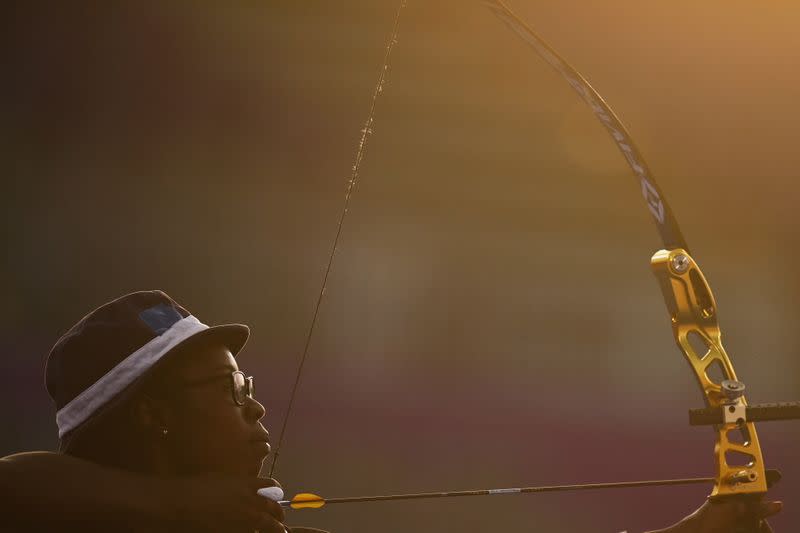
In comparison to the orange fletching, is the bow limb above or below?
above

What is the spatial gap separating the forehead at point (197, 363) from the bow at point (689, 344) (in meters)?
0.12

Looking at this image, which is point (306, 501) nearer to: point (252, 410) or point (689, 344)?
point (252, 410)

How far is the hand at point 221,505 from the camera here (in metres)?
1.07

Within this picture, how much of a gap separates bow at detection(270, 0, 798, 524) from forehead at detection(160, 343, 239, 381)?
0.12 meters

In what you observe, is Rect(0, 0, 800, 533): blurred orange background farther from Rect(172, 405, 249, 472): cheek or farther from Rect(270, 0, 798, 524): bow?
Rect(172, 405, 249, 472): cheek

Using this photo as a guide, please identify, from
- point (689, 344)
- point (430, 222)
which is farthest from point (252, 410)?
point (430, 222)

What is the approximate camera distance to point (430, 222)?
13.4 ft

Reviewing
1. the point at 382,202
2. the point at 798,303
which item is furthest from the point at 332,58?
the point at 798,303

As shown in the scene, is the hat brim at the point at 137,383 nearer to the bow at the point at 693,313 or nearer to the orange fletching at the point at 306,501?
→ the orange fletching at the point at 306,501

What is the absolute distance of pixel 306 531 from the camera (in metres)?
1.37

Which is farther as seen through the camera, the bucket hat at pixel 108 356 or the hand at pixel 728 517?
the hand at pixel 728 517

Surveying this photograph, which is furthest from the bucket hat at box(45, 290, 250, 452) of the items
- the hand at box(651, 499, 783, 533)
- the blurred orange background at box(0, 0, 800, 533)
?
the blurred orange background at box(0, 0, 800, 533)

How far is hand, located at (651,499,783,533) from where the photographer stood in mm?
1269

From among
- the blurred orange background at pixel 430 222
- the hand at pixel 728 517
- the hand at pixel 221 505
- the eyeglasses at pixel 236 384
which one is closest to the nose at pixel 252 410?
the eyeglasses at pixel 236 384
